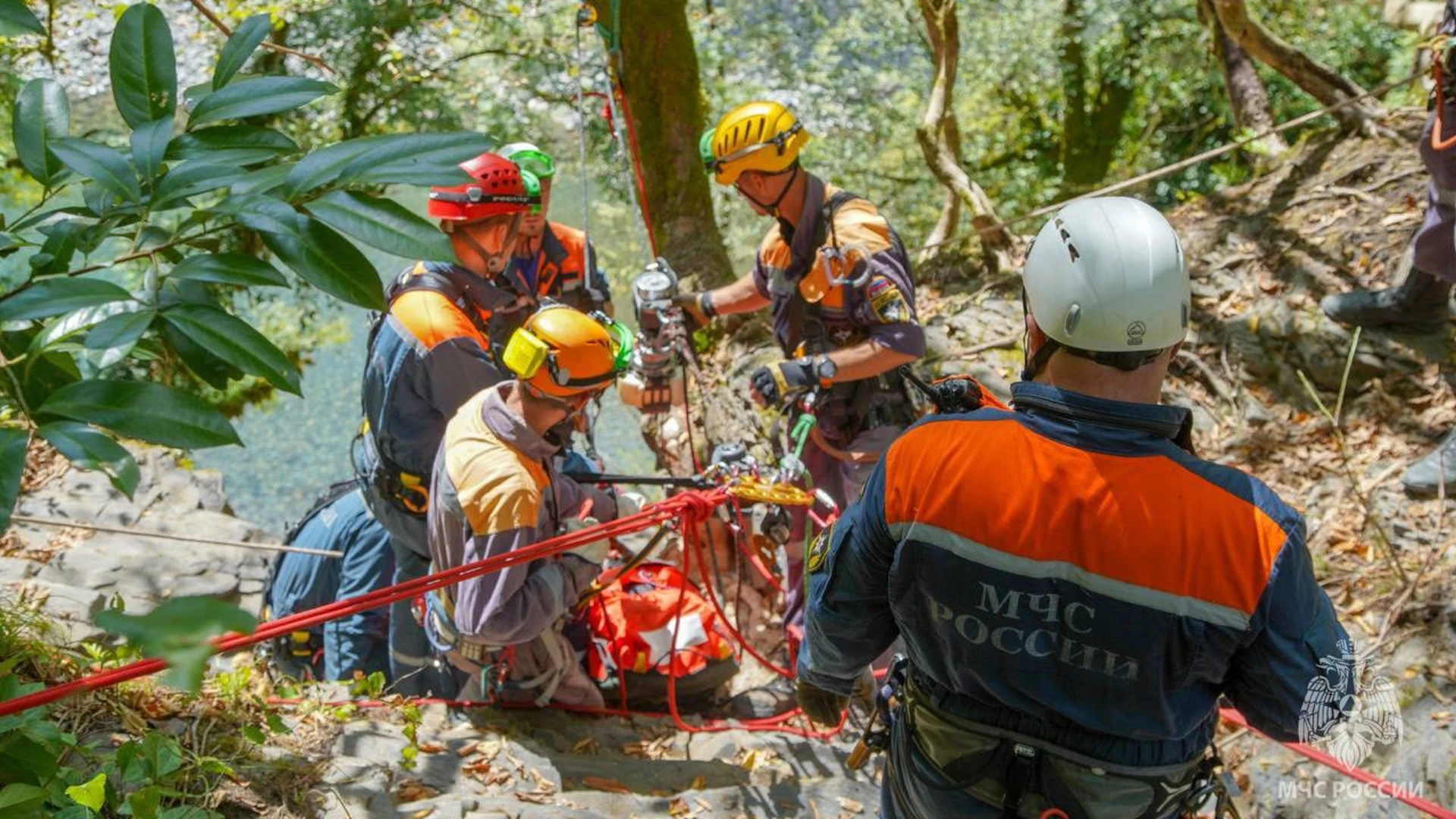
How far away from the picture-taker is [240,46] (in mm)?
1381

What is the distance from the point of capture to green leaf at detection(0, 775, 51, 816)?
2.07 metres

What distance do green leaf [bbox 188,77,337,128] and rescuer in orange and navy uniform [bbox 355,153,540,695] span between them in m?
2.43

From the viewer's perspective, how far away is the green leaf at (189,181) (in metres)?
1.29

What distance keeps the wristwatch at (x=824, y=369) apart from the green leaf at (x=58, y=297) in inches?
123

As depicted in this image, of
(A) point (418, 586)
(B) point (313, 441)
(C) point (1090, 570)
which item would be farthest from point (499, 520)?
(B) point (313, 441)

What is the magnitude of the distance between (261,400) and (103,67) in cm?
365

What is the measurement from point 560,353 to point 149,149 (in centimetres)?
207

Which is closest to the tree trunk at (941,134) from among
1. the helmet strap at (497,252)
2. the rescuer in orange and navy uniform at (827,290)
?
the rescuer in orange and navy uniform at (827,290)

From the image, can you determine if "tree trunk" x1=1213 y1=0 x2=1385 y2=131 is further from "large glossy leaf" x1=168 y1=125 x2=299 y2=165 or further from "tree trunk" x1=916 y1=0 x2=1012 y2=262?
"large glossy leaf" x1=168 y1=125 x2=299 y2=165

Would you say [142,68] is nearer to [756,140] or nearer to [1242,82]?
[756,140]

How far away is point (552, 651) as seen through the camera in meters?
3.92

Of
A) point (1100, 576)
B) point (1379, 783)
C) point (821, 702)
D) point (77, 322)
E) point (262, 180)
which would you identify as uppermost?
point (262, 180)

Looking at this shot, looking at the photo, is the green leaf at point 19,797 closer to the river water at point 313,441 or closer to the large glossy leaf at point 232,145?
the large glossy leaf at point 232,145

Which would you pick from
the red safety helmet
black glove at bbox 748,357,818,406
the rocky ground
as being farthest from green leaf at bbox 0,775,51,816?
black glove at bbox 748,357,818,406
